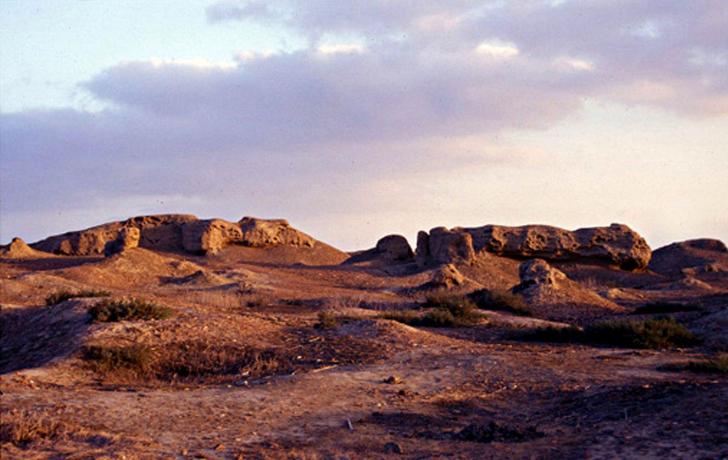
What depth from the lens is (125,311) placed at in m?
13.7

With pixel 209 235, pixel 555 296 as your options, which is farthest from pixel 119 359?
pixel 209 235

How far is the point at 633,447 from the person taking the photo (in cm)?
701

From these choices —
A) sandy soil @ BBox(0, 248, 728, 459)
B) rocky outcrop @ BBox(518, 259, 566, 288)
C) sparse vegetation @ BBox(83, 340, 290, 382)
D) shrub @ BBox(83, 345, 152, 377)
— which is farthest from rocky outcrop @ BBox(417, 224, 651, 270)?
shrub @ BBox(83, 345, 152, 377)

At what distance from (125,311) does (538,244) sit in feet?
101

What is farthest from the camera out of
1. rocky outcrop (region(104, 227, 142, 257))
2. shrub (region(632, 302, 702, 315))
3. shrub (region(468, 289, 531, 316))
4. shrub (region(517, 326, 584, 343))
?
rocky outcrop (region(104, 227, 142, 257))

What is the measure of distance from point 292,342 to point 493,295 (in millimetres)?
11658

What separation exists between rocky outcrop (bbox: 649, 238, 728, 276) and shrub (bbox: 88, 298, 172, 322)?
44.9 m

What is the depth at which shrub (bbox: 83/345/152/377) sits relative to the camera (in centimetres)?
1125

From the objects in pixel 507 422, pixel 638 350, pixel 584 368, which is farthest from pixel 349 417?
pixel 638 350

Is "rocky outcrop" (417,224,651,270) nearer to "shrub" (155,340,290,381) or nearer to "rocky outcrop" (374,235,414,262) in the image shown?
"rocky outcrop" (374,235,414,262)

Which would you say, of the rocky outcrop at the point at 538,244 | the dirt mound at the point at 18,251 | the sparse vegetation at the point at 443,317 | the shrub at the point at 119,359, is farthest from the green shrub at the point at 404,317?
the dirt mound at the point at 18,251

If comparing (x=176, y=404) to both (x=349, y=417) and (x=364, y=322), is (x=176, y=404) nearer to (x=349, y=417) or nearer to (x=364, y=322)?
(x=349, y=417)

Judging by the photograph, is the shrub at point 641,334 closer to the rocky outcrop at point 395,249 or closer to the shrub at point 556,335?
the shrub at point 556,335

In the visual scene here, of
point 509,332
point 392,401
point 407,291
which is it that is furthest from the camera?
point 407,291
